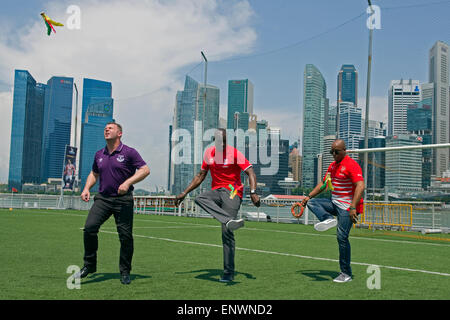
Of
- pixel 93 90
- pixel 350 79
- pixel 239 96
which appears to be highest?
pixel 350 79

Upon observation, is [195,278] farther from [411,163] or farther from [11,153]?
[11,153]

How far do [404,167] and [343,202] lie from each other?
12.3 meters

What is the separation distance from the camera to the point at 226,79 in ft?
98.2

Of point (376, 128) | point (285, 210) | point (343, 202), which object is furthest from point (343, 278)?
point (376, 128)

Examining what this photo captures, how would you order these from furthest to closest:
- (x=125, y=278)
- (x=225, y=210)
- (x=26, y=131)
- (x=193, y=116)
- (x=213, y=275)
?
(x=26, y=131) < (x=193, y=116) < (x=213, y=275) < (x=225, y=210) < (x=125, y=278)

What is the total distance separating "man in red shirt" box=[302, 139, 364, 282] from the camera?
5.73 metres

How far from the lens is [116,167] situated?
17.9 ft

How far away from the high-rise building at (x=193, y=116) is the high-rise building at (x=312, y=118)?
21.8ft

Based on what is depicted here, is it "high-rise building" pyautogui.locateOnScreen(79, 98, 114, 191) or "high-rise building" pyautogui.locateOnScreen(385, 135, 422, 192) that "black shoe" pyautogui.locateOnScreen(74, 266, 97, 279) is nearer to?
"high-rise building" pyautogui.locateOnScreen(385, 135, 422, 192)

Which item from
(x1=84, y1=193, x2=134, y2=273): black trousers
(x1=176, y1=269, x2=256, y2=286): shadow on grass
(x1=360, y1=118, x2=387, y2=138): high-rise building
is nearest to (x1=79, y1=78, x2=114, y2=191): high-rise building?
(x1=360, y1=118, x2=387, y2=138): high-rise building

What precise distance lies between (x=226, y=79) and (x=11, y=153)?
214ft

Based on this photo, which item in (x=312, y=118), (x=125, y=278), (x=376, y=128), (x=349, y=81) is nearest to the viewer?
(x=125, y=278)

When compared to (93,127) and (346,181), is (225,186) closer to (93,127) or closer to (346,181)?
(346,181)

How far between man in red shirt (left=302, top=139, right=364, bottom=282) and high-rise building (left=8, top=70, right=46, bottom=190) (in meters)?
73.3
